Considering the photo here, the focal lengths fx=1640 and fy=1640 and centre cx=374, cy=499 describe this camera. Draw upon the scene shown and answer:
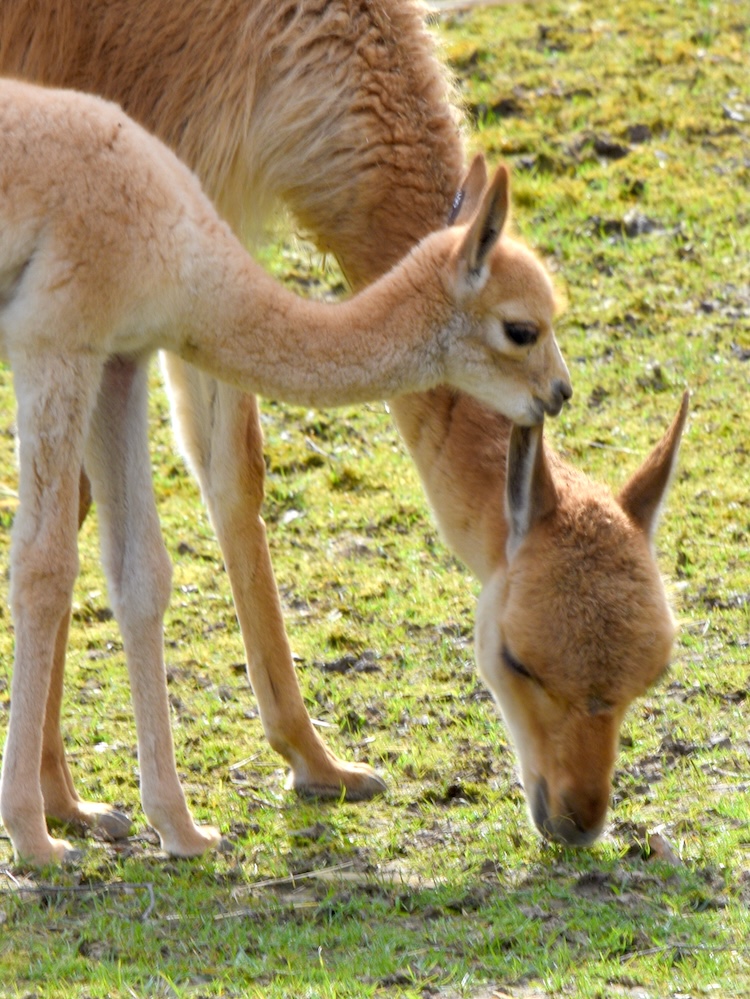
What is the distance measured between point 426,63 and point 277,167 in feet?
2.00

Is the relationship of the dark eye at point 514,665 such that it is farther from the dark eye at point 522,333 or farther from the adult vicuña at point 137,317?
the dark eye at point 522,333

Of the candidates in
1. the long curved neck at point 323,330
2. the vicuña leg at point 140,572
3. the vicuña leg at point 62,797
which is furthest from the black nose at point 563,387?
the vicuña leg at point 62,797

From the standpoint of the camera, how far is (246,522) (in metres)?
5.81

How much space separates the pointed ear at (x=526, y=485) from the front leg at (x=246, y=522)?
116 cm

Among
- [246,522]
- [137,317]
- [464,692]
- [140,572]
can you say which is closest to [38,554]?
[140,572]

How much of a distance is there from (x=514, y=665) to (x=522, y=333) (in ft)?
3.21

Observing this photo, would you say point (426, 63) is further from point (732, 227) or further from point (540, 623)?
point (732, 227)

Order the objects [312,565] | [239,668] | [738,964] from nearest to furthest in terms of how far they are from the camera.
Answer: [738,964] < [239,668] < [312,565]

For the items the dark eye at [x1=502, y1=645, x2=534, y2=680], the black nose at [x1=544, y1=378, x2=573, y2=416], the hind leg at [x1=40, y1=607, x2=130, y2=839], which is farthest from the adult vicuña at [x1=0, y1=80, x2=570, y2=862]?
the dark eye at [x1=502, y1=645, x2=534, y2=680]

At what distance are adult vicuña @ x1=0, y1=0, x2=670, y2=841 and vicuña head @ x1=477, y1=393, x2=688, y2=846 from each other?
0.27 m

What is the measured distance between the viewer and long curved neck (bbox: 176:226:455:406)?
4590mm

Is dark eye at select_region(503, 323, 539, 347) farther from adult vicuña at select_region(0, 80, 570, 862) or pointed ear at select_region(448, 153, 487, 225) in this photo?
pointed ear at select_region(448, 153, 487, 225)

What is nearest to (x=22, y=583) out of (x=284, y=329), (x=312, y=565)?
(x=284, y=329)

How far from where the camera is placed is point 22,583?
466cm
